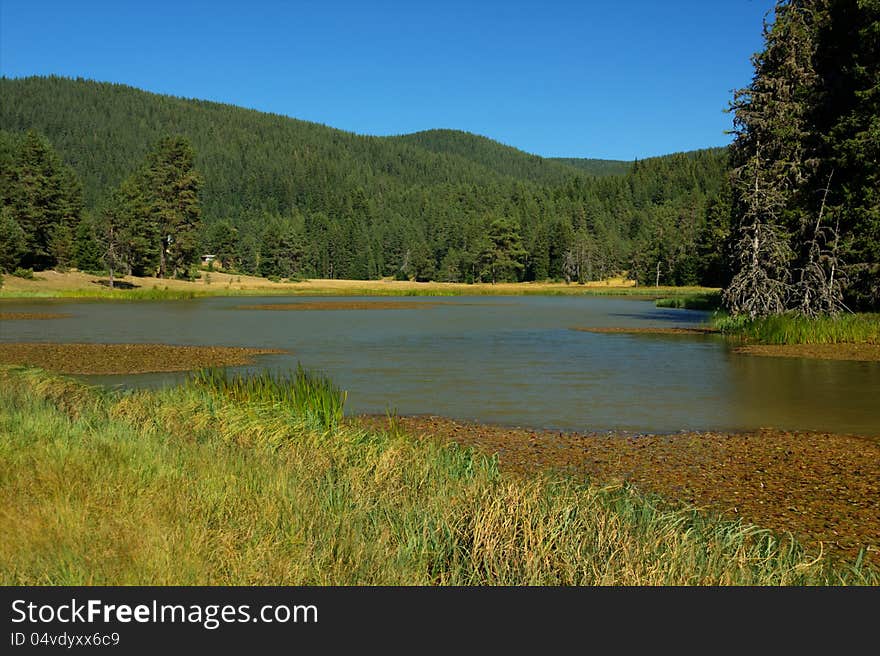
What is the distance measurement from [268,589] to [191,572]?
24.0 inches

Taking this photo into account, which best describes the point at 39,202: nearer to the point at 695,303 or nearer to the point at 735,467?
the point at 695,303

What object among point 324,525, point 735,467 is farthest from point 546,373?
point 324,525

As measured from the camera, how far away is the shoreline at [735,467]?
945 centimetres

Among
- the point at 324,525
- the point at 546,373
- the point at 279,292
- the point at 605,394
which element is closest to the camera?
the point at 324,525

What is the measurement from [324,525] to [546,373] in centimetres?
1846

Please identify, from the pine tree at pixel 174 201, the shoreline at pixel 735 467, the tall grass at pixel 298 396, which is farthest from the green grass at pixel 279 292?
the shoreline at pixel 735 467

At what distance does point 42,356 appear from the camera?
26922mm

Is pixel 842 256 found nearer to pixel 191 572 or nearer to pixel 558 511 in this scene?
pixel 558 511

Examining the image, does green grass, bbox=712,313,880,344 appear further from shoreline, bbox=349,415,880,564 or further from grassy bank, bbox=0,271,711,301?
grassy bank, bbox=0,271,711,301

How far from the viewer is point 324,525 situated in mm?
7008

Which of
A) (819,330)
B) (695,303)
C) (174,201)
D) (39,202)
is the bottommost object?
(695,303)

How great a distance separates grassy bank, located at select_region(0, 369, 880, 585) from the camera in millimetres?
6000

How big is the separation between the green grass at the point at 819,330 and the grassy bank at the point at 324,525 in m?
25.5

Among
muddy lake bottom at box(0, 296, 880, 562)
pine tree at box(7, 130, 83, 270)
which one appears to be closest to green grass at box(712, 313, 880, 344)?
muddy lake bottom at box(0, 296, 880, 562)
